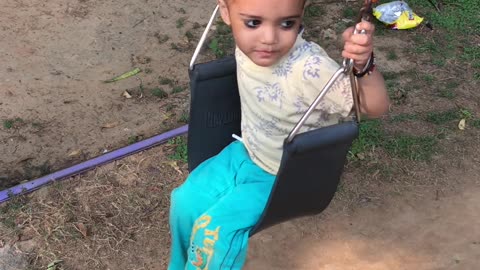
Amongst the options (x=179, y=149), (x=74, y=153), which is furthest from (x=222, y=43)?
(x=74, y=153)

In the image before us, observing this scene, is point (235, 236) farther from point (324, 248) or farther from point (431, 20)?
point (431, 20)

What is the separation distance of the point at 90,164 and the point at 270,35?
1475 millimetres

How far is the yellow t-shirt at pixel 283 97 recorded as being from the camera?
5.63ft

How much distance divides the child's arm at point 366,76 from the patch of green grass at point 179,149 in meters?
1.47

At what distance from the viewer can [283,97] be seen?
183 centimetres

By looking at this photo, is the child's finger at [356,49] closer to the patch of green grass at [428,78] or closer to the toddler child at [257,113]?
the toddler child at [257,113]

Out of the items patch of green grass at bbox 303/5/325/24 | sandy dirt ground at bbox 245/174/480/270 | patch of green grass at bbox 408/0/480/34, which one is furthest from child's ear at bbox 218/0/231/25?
patch of green grass at bbox 408/0/480/34

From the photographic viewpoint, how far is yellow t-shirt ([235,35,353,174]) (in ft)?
5.63

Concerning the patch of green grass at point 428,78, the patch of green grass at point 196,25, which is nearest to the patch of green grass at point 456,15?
the patch of green grass at point 428,78

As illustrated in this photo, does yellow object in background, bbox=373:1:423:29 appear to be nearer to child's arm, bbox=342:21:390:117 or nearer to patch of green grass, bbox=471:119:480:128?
patch of green grass, bbox=471:119:480:128

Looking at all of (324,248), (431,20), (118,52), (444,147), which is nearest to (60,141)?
(118,52)

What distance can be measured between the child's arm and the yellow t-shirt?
0.20 ft

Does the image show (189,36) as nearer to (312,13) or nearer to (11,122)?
(312,13)

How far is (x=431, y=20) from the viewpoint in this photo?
4133 millimetres
